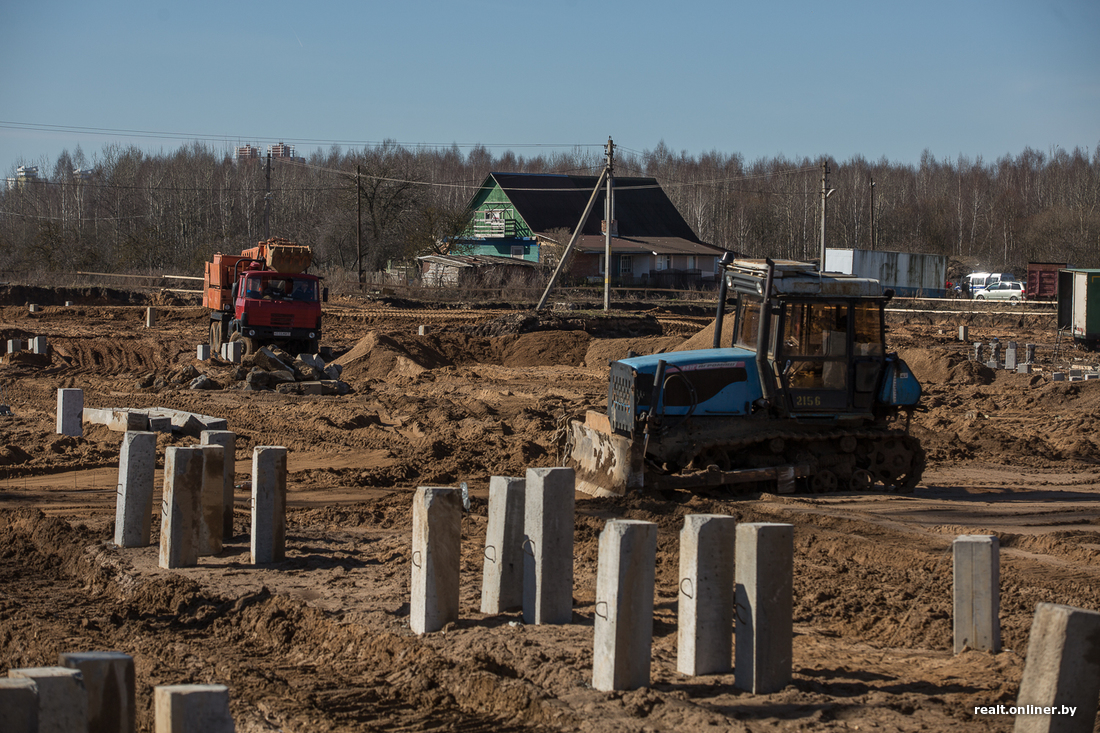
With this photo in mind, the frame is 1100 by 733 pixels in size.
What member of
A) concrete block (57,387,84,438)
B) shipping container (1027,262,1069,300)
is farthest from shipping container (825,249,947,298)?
concrete block (57,387,84,438)

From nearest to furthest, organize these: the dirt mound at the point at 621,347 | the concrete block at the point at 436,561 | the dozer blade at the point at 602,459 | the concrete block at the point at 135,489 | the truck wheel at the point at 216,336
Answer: the concrete block at the point at 436,561 < the concrete block at the point at 135,489 < the dozer blade at the point at 602,459 < the dirt mound at the point at 621,347 < the truck wheel at the point at 216,336

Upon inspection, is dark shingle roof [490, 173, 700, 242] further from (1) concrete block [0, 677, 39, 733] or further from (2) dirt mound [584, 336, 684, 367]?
(1) concrete block [0, 677, 39, 733]

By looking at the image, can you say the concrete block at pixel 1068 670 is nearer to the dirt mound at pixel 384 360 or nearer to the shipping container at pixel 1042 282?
the dirt mound at pixel 384 360

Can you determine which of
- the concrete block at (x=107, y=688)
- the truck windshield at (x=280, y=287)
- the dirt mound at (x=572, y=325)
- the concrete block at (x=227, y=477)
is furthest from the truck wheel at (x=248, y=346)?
the concrete block at (x=107, y=688)

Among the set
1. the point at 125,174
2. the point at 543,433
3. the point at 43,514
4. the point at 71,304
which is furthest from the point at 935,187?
the point at 43,514

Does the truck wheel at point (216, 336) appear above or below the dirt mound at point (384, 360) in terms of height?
above

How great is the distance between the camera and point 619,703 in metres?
4.79

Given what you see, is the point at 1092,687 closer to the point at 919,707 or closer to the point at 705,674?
the point at 919,707

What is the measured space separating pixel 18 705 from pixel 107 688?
0.44 m

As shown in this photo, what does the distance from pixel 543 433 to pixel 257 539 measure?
7.55m

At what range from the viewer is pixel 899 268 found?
55188 mm

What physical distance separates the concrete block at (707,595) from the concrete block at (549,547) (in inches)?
39.9

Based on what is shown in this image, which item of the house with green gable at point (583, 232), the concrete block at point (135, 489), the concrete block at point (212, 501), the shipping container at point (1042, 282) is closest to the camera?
the concrete block at point (212, 501)

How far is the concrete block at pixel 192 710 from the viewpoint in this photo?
3.44 metres
